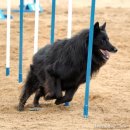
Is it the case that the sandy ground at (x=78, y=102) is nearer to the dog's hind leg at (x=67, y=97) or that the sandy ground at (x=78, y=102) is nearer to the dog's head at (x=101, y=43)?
the dog's hind leg at (x=67, y=97)

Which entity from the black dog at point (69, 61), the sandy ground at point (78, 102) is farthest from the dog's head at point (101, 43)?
the sandy ground at point (78, 102)

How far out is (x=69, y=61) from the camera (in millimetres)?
7461

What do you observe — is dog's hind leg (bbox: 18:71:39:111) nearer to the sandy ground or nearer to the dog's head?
the sandy ground

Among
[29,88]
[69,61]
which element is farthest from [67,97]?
[29,88]

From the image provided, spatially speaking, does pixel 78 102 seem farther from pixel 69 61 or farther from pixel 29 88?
pixel 69 61

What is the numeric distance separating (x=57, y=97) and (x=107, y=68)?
14.1ft

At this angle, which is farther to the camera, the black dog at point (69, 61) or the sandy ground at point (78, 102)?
the black dog at point (69, 61)

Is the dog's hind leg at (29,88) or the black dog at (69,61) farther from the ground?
the black dog at (69,61)

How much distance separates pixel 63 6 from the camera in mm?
23594

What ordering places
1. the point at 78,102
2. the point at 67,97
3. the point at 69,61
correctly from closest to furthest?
the point at 69,61, the point at 67,97, the point at 78,102

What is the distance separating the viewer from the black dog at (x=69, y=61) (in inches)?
293

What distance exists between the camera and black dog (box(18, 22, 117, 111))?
7445mm

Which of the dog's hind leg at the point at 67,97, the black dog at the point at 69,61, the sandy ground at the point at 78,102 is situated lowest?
the sandy ground at the point at 78,102

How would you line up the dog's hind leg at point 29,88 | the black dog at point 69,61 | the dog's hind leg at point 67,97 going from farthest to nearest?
the dog's hind leg at point 29,88, the dog's hind leg at point 67,97, the black dog at point 69,61
